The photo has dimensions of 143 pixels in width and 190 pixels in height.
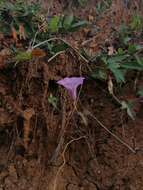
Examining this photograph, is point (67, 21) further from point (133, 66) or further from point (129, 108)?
point (129, 108)

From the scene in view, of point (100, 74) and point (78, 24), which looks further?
point (78, 24)

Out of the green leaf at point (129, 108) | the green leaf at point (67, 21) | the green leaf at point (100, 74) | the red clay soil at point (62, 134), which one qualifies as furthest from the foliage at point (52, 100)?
the green leaf at point (67, 21)

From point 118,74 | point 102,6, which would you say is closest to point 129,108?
point 118,74

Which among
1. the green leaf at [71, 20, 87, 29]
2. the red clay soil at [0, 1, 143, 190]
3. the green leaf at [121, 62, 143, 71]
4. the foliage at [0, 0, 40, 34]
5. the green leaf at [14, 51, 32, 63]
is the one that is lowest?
the red clay soil at [0, 1, 143, 190]

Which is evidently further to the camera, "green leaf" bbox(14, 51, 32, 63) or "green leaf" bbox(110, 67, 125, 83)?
"green leaf" bbox(110, 67, 125, 83)

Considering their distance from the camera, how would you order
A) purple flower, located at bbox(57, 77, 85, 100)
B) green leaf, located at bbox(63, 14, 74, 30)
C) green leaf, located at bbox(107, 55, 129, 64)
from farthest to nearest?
green leaf, located at bbox(63, 14, 74, 30) → green leaf, located at bbox(107, 55, 129, 64) → purple flower, located at bbox(57, 77, 85, 100)

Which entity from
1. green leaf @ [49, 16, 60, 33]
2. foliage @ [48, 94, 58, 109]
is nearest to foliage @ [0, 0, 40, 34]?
green leaf @ [49, 16, 60, 33]

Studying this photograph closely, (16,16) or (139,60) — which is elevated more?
(16,16)

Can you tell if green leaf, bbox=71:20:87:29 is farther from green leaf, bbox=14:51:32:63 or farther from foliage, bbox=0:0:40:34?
green leaf, bbox=14:51:32:63

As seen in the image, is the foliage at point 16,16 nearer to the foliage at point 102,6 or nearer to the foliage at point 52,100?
the foliage at point 52,100
